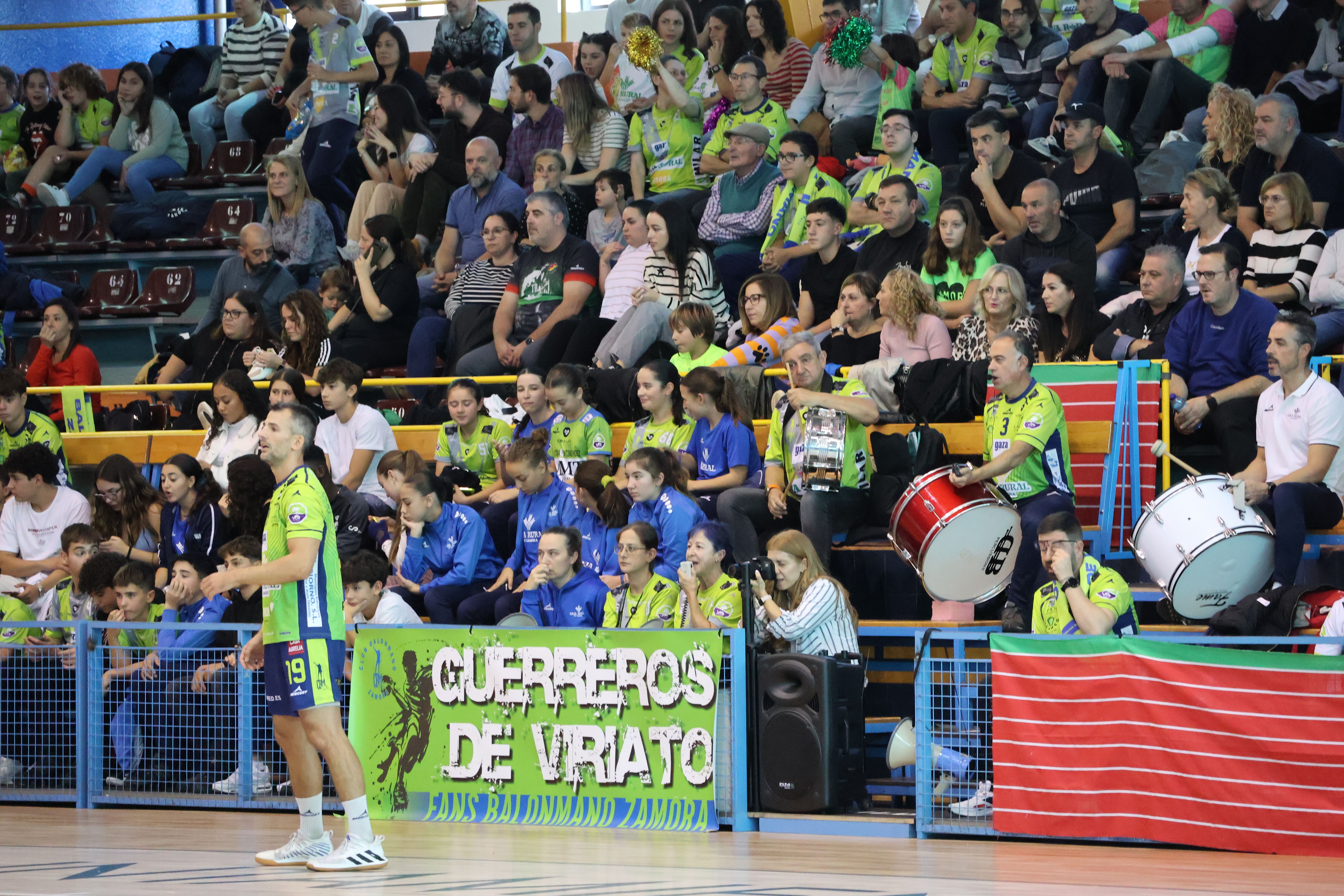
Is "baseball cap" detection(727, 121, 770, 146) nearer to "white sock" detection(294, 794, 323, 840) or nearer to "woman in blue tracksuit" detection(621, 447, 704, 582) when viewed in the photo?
"woman in blue tracksuit" detection(621, 447, 704, 582)

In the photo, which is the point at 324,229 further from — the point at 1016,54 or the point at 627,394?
the point at 1016,54

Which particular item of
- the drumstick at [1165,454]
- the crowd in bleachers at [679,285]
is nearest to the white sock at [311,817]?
the crowd in bleachers at [679,285]

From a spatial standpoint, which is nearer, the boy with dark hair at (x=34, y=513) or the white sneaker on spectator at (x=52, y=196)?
the boy with dark hair at (x=34, y=513)

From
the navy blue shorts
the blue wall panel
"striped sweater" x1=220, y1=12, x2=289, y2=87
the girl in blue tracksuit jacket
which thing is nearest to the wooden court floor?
the navy blue shorts

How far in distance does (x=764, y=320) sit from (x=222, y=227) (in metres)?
6.64

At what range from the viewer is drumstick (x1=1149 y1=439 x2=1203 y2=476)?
25.0 feet

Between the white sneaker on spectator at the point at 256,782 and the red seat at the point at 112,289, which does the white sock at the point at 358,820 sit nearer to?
the white sneaker on spectator at the point at 256,782

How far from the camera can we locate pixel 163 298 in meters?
13.8

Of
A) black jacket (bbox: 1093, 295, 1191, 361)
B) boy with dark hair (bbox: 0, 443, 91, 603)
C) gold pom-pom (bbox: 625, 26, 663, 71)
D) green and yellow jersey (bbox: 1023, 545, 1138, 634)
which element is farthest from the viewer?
gold pom-pom (bbox: 625, 26, 663, 71)

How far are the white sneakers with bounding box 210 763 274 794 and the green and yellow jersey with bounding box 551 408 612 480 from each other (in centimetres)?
252

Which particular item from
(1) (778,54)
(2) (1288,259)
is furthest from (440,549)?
(1) (778,54)

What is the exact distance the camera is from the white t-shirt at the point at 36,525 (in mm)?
10312

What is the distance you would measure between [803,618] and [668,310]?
3.76 meters

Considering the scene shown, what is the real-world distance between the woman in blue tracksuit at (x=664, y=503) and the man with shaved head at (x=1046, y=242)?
2689 mm
